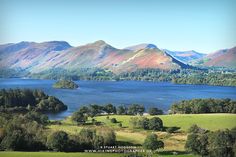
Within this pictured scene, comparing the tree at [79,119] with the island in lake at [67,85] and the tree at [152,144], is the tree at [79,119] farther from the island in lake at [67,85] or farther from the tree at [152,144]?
the island in lake at [67,85]

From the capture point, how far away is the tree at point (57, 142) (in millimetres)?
5805

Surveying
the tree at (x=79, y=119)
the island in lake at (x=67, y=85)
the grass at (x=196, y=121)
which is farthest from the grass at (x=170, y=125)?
the island in lake at (x=67, y=85)

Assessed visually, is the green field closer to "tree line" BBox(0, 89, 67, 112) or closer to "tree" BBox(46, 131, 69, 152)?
"tree" BBox(46, 131, 69, 152)

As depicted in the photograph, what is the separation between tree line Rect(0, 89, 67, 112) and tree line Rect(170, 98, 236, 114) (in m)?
3.60

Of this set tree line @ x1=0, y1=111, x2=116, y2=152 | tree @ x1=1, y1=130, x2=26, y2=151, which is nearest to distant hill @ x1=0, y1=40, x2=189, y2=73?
tree line @ x1=0, y1=111, x2=116, y2=152

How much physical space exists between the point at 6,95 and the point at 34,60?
15.1m

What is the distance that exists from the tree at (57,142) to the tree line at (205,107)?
5.43m

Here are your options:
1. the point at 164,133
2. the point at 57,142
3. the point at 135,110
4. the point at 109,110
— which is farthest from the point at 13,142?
the point at 135,110

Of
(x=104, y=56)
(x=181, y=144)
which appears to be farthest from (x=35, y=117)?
(x=104, y=56)

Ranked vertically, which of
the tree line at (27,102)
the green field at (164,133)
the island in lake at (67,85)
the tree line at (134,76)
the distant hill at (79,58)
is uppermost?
the distant hill at (79,58)

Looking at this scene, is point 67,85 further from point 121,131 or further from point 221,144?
point 221,144

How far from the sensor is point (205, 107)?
416 inches

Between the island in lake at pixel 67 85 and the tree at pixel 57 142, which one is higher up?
the island in lake at pixel 67 85

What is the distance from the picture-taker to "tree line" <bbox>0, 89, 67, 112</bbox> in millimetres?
11305
